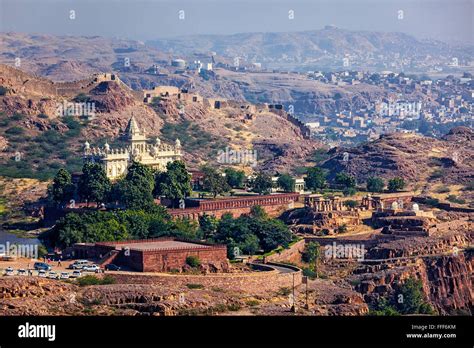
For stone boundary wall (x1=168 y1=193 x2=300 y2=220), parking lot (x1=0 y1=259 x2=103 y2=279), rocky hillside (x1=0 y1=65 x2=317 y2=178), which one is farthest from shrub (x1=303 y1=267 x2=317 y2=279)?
rocky hillside (x1=0 y1=65 x2=317 y2=178)

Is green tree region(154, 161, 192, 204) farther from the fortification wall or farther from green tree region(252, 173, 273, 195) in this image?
the fortification wall

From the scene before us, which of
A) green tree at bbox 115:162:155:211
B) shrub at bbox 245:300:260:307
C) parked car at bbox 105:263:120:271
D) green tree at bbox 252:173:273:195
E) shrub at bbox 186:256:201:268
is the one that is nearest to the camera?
shrub at bbox 245:300:260:307

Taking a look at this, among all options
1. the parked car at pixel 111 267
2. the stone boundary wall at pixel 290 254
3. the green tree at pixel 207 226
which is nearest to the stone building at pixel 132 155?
the green tree at pixel 207 226

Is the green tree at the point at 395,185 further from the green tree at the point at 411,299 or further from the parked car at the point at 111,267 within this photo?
the parked car at the point at 111,267

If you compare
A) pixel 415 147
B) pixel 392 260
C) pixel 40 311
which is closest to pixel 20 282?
pixel 40 311
